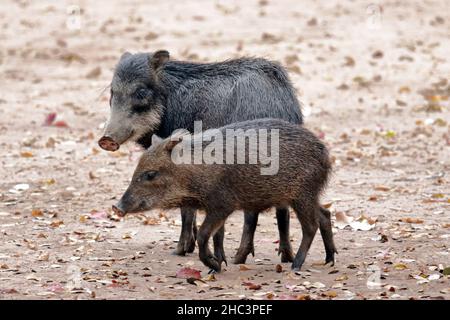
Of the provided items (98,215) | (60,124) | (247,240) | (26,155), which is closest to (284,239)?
(247,240)

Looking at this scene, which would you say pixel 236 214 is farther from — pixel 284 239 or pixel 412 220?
pixel 284 239

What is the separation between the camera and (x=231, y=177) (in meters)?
7.10

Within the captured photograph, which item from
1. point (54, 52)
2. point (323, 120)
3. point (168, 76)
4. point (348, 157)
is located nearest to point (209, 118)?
point (168, 76)

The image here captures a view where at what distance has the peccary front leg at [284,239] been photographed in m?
7.74

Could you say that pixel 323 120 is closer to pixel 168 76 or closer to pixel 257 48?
pixel 257 48

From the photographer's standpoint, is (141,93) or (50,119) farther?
(50,119)

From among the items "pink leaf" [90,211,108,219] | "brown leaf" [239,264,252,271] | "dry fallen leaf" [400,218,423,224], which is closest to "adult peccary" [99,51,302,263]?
"brown leaf" [239,264,252,271]

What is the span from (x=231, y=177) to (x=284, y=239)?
0.89 metres

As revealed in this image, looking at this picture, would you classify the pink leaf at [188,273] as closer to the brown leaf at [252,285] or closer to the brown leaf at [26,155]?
the brown leaf at [252,285]

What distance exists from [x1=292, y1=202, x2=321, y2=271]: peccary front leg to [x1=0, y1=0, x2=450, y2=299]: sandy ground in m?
0.12

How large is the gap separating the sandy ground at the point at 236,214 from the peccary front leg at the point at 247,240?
0.08 m

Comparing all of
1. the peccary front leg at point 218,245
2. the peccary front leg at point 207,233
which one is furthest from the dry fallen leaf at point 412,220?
the peccary front leg at point 207,233

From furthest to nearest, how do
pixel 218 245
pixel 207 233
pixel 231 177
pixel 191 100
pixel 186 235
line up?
1. pixel 186 235
2. pixel 191 100
3. pixel 218 245
4. pixel 231 177
5. pixel 207 233

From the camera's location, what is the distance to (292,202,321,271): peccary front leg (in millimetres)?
7262
